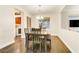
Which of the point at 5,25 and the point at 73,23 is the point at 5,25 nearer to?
the point at 5,25

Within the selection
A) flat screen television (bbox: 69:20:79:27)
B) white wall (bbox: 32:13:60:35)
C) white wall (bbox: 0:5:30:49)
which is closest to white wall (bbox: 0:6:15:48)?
white wall (bbox: 0:5:30:49)

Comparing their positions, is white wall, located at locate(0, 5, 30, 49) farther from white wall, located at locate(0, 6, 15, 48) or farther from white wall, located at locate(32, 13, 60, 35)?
white wall, located at locate(32, 13, 60, 35)

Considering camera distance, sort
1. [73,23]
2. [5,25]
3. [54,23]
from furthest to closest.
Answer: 1. [54,23]
2. [73,23]
3. [5,25]

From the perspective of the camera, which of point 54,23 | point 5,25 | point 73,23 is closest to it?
point 5,25

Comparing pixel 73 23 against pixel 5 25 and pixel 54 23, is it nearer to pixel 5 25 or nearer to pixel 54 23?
pixel 54 23

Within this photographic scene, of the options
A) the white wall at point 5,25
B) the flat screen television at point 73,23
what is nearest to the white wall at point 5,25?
the white wall at point 5,25

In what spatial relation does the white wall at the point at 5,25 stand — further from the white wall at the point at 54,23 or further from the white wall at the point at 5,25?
the white wall at the point at 54,23

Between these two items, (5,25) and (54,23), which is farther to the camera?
(54,23)

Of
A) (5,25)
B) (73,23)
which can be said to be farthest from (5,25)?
(73,23)
